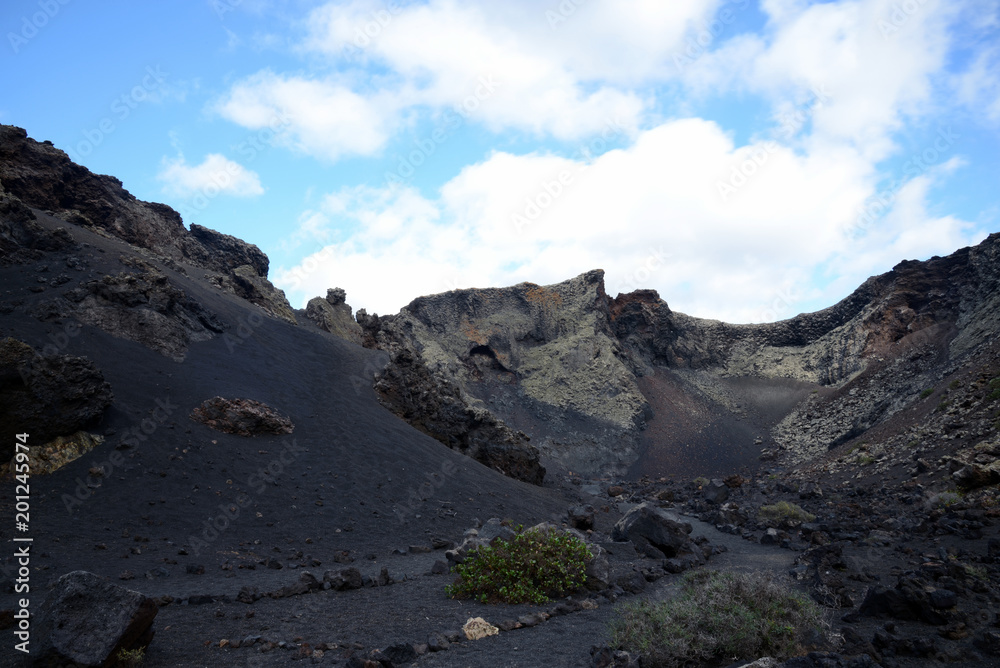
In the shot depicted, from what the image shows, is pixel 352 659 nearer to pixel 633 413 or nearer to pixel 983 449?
pixel 983 449

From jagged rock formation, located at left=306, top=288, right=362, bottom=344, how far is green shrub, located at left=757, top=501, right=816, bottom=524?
1095 inches

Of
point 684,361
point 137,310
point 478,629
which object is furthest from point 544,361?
point 478,629

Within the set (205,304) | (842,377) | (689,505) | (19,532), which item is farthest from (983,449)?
(842,377)

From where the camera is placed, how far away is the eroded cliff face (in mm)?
40250

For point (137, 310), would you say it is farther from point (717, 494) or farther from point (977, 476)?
point (977, 476)

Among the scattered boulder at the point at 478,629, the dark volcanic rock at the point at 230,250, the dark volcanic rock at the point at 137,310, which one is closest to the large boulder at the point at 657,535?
the scattered boulder at the point at 478,629

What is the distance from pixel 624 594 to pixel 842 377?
51.8 metres

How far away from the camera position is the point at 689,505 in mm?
25500

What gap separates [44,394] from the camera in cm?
1255

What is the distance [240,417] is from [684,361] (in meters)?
55.0

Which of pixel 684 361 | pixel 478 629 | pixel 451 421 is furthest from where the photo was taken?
pixel 684 361

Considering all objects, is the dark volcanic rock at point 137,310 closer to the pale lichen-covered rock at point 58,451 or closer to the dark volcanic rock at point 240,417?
the dark volcanic rock at point 240,417

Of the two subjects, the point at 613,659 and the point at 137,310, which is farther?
the point at 137,310

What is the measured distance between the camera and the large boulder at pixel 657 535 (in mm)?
13531
